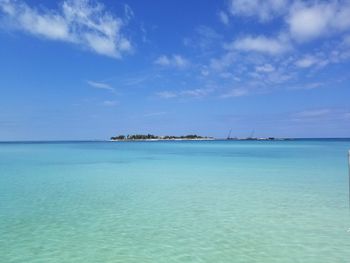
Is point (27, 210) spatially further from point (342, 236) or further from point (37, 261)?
point (342, 236)

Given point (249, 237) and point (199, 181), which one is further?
point (199, 181)

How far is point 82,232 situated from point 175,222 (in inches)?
103

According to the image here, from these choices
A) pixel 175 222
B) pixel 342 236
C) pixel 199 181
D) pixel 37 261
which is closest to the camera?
pixel 37 261

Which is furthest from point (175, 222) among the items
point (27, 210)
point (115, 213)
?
point (27, 210)

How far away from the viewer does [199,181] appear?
19.2 metres

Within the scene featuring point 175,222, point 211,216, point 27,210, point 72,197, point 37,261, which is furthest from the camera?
point 72,197

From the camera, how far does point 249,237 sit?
8664mm

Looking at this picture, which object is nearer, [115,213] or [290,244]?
[290,244]

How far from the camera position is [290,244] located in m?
8.12

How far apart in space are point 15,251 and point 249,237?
534cm

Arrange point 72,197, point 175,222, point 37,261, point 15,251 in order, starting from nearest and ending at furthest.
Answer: point 37,261 < point 15,251 < point 175,222 < point 72,197

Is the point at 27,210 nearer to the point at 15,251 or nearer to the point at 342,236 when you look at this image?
the point at 15,251

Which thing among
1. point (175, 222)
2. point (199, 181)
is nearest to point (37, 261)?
point (175, 222)

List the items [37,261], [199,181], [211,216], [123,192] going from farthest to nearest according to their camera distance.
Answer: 1. [199,181]
2. [123,192]
3. [211,216]
4. [37,261]
